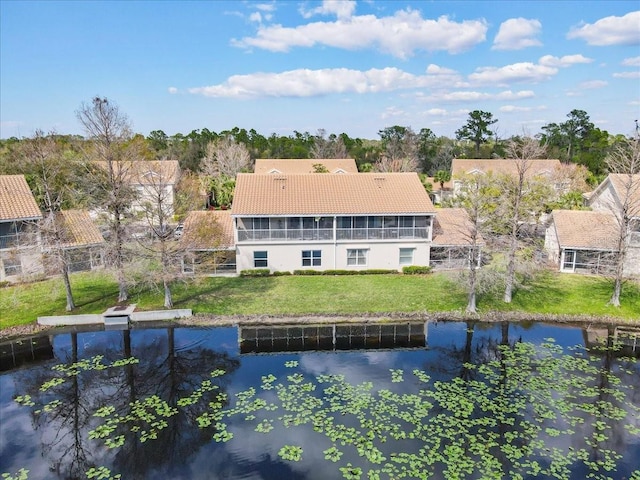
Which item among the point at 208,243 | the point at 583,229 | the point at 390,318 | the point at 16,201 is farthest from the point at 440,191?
the point at 16,201

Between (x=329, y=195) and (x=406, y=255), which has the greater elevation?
(x=329, y=195)

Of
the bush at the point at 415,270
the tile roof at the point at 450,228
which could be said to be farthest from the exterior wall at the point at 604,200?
the bush at the point at 415,270

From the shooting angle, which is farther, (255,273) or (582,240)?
(582,240)

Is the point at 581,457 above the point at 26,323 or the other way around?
the other way around

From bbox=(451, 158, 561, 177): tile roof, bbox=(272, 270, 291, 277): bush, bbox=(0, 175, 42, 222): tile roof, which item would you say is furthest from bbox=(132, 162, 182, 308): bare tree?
bbox=(451, 158, 561, 177): tile roof

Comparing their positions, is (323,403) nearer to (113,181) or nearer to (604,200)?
(113,181)

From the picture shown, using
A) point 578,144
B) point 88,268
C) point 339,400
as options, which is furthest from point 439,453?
point 578,144

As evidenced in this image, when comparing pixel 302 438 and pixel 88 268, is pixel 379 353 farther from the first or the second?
pixel 88 268
